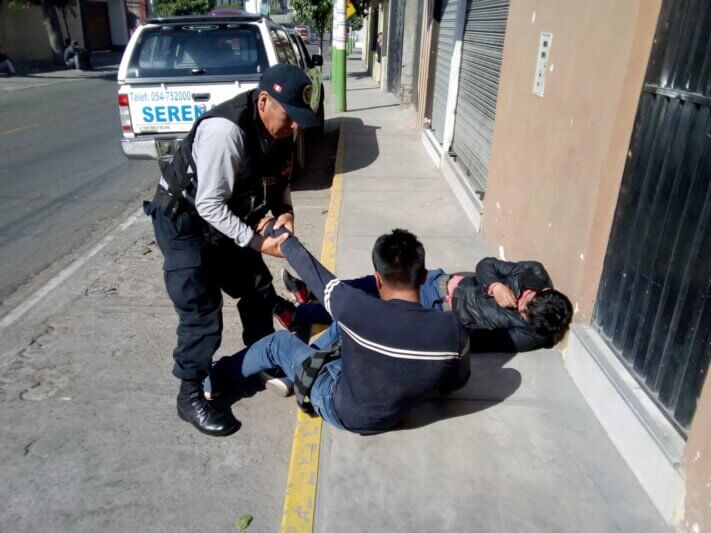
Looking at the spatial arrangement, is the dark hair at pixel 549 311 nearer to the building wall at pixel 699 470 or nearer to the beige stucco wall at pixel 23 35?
the building wall at pixel 699 470

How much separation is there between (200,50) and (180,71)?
0.47m

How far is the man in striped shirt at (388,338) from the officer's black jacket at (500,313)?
0.90m

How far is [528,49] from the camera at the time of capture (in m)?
4.44

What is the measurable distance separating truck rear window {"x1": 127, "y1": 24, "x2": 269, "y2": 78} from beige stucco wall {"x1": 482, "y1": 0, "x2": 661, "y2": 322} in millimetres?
3310

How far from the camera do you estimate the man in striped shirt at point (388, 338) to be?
2338 millimetres

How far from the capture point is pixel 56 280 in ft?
16.2

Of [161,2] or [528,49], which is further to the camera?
[161,2]

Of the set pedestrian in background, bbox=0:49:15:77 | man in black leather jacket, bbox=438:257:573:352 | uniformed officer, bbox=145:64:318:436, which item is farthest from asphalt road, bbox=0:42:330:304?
pedestrian in background, bbox=0:49:15:77

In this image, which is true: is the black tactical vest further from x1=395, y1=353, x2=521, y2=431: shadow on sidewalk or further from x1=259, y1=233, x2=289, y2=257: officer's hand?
x1=395, y1=353, x2=521, y2=431: shadow on sidewalk

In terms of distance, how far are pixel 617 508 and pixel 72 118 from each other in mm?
13701

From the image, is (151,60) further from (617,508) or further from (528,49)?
(617,508)

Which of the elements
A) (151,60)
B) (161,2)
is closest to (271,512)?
(151,60)

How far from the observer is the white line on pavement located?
4.32 m

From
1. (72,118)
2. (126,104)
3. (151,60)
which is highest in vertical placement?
(151,60)
